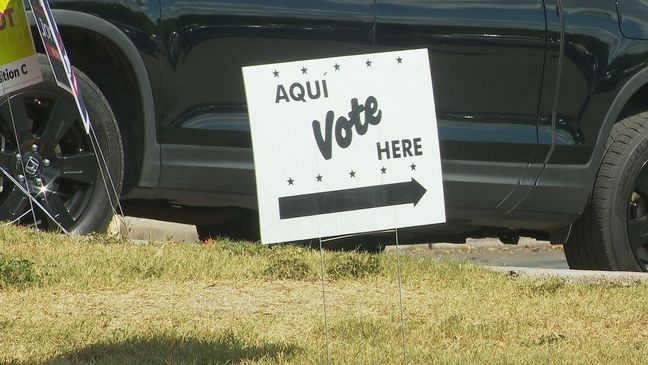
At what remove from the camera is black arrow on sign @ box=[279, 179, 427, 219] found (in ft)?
17.0

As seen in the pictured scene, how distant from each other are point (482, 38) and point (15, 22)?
7.45ft

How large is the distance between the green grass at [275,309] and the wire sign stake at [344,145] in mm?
562

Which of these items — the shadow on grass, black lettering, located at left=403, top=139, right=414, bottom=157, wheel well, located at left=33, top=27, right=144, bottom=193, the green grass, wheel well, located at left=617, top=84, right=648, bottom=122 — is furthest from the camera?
wheel well, located at left=617, top=84, right=648, bottom=122

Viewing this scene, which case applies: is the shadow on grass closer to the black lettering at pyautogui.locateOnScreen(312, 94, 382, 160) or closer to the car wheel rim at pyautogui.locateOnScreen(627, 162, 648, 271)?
the black lettering at pyautogui.locateOnScreen(312, 94, 382, 160)

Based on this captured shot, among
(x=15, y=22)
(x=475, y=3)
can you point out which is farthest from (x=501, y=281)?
(x=15, y=22)

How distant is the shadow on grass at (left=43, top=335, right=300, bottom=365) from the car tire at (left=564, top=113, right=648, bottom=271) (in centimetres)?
302

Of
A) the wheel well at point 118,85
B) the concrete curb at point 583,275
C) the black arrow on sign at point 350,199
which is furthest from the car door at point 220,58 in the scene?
the black arrow on sign at point 350,199

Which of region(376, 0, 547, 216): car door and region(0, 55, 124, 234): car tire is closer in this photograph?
region(0, 55, 124, 234): car tire

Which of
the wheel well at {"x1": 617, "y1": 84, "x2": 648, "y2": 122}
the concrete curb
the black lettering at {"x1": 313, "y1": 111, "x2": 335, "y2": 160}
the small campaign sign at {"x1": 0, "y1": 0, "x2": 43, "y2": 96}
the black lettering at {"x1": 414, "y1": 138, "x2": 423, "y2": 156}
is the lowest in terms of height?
the concrete curb

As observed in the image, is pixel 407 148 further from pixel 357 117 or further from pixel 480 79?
pixel 480 79

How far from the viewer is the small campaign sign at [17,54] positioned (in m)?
7.22

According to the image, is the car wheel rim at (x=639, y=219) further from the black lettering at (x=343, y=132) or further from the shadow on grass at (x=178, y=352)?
the black lettering at (x=343, y=132)

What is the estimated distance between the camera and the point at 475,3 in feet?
25.7

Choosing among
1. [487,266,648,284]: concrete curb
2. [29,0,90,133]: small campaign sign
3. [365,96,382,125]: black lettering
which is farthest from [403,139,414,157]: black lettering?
[487,266,648,284]: concrete curb
